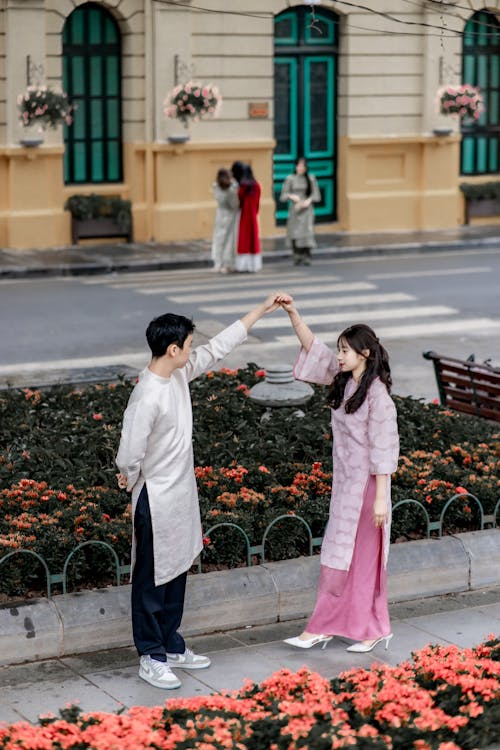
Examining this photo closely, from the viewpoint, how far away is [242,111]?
24.8 meters

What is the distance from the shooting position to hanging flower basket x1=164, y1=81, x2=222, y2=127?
75.6 feet

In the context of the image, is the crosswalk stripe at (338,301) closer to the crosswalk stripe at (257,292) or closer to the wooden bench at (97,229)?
the crosswalk stripe at (257,292)

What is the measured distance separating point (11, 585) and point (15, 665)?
1.74 ft

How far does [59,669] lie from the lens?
23.7ft

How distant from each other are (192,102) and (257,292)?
4.46 meters

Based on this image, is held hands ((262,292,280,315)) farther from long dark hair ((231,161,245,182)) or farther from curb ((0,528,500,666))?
Answer: long dark hair ((231,161,245,182))

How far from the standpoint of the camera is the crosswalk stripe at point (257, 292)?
19.2 m

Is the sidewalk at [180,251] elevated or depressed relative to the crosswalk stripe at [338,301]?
elevated

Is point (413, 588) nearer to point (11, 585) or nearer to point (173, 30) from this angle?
point (11, 585)

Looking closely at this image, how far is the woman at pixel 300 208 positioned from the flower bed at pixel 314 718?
635 inches

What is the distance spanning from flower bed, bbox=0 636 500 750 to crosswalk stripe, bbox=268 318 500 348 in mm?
9720

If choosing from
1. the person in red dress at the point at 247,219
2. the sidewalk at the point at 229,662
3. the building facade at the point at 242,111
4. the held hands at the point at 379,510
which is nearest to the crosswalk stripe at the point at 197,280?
the person in red dress at the point at 247,219

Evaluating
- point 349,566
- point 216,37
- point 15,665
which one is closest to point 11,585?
point 15,665

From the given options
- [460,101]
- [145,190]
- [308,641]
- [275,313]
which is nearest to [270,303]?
[308,641]
